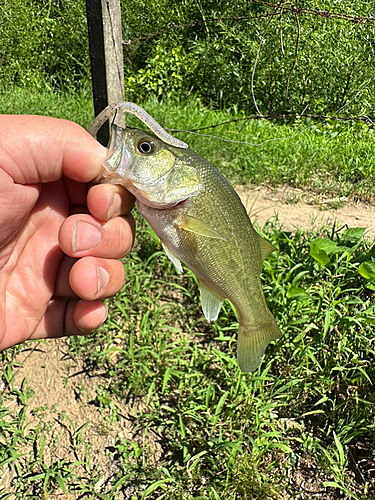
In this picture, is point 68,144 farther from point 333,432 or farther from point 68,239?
point 333,432

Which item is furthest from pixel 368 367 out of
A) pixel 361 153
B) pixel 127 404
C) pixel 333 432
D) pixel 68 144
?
pixel 361 153

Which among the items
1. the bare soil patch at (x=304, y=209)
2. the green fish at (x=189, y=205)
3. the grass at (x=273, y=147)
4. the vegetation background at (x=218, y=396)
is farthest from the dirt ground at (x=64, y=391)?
the green fish at (x=189, y=205)

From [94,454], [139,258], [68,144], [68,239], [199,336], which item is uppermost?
[68,144]

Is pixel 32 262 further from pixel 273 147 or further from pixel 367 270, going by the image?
pixel 273 147

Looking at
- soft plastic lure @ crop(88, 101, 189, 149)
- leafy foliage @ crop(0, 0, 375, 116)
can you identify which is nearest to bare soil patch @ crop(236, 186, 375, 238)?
leafy foliage @ crop(0, 0, 375, 116)

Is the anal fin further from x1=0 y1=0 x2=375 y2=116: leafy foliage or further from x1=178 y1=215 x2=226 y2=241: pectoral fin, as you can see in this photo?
x1=0 y1=0 x2=375 y2=116: leafy foliage
